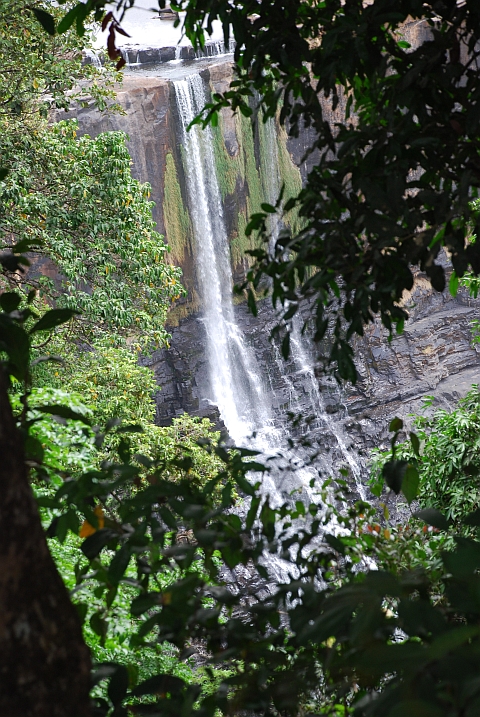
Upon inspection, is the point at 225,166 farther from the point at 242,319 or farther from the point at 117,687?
the point at 117,687

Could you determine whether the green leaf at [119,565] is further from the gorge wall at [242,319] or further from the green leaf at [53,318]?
the gorge wall at [242,319]

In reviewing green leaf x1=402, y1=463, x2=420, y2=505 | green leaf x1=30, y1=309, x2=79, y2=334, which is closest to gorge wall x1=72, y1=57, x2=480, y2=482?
green leaf x1=402, y1=463, x2=420, y2=505

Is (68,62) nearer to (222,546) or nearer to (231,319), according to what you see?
(222,546)

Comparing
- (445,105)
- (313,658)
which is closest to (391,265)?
(445,105)

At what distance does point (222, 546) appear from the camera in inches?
33.3

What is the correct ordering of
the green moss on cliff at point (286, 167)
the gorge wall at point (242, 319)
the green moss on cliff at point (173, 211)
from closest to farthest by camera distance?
the gorge wall at point (242, 319) → the green moss on cliff at point (173, 211) → the green moss on cliff at point (286, 167)

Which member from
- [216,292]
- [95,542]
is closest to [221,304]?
[216,292]

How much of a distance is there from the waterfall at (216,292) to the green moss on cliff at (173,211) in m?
0.22

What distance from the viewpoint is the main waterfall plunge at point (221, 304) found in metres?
12.9

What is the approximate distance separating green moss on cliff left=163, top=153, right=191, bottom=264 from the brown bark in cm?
1264

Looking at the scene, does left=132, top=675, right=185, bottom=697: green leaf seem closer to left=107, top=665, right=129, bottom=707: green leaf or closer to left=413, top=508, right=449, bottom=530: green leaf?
left=107, top=665, right=129, bottom=707: green leaf

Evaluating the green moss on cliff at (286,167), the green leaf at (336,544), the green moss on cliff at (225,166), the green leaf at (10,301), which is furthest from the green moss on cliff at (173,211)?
the green leaf at (336,544)

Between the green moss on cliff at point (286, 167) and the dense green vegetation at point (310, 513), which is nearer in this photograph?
the dense green vegetation at point (310, 513)

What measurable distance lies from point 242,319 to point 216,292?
710mm
